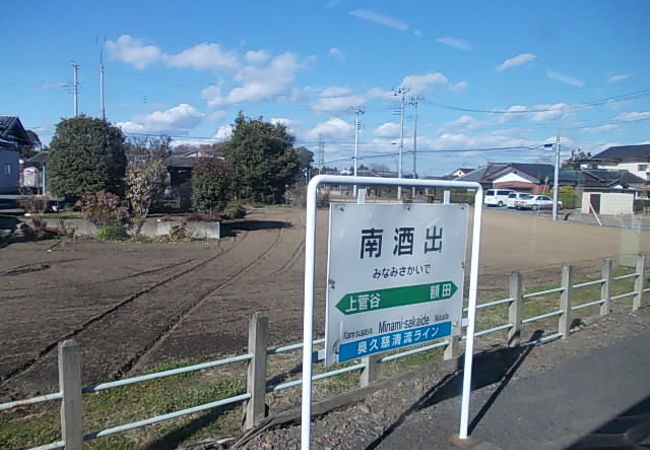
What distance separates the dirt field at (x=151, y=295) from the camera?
617 cm

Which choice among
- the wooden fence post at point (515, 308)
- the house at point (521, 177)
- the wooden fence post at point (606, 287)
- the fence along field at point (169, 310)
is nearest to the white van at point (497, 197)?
the house at point (521, 177)

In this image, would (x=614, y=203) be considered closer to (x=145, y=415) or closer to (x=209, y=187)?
(x=209, y=187)

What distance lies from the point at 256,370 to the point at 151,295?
6342mm

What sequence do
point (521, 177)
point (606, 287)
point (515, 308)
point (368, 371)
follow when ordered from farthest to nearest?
point (521, 177) → point (606, 287) → point (515, 308) → point (368, 371)

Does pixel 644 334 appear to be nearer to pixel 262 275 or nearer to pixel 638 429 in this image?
pixel 638 429

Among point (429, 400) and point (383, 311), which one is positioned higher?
point (383, 311)

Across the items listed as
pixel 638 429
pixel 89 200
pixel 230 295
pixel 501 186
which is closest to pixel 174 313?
pixel 230 295

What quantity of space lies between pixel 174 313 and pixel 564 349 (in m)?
5.49

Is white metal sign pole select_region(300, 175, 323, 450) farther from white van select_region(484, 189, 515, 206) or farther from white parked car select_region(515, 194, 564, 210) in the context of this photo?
white van select_region(484, 189, 515, 206)

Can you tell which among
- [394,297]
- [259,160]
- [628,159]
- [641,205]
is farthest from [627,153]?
[394,297]

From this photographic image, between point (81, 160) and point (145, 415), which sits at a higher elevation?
point (81, 160)

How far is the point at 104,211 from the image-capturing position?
1806 cm

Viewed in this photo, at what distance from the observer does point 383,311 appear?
3.39 meters

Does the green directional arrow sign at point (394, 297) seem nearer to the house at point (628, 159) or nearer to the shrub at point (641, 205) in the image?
the shrub at point (641, 205)
